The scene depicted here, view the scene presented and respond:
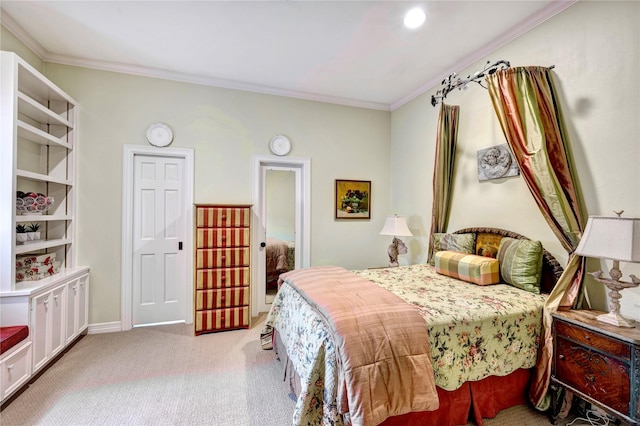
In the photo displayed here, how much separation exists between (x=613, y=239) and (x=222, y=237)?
3.18 m

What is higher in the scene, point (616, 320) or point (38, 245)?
point (38, 245)

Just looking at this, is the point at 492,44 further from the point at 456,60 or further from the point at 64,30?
the point at 64,30

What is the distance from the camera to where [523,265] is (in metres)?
2.22

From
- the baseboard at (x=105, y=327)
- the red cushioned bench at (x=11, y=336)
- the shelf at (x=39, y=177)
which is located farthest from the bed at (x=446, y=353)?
the shelf at (x=39, y=177)

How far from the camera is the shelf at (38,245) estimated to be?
229cm

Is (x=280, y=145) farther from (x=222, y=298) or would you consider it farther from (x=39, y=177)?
(x=39, y=177)

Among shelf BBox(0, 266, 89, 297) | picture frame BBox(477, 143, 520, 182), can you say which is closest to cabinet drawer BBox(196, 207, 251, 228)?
shelf BBox(0, 266, 89, 297)

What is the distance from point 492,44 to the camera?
8.94ft

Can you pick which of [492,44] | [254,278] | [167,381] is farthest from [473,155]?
[167,381]

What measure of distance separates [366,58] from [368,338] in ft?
9.25

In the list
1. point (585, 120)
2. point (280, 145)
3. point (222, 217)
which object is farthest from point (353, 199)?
point (585, 120)

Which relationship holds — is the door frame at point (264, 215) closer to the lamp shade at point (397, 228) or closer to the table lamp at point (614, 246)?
the lamp shade at point (397, 228)

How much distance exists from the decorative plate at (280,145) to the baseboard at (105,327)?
2.79 metres

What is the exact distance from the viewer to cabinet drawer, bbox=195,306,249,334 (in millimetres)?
3090
